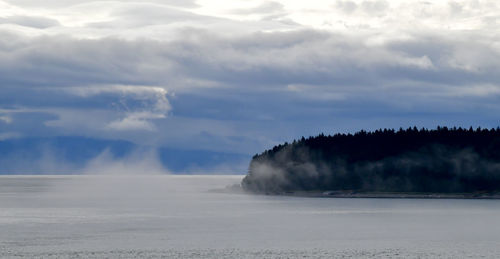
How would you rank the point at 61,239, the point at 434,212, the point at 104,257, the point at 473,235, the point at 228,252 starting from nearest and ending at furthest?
the point at 104,257 → the point at 228,252 → the point at 61,239 → the point at 473,235 → the point at 434,212

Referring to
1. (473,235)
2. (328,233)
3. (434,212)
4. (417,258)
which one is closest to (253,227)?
(328,233)

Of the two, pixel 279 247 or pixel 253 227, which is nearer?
pixel 279 247

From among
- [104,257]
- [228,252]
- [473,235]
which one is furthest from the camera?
[473,235]

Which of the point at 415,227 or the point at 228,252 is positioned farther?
the point at 415,227

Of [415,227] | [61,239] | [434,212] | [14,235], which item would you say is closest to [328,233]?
[415,227]

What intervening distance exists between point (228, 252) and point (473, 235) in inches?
1810

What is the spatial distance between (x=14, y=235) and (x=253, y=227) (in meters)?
41.7

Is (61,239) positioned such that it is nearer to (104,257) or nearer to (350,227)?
(104,257)

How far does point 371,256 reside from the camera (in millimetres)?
92562

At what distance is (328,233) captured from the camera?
122125 mm

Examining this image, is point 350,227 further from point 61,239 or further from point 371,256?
point 61,239

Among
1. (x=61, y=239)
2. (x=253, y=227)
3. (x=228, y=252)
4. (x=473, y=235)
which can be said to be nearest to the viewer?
(x=228, y=252)

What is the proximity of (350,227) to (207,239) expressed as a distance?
3384 centimetres

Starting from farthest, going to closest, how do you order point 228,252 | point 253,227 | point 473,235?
point 253,227, point 473,235, point 228,252
